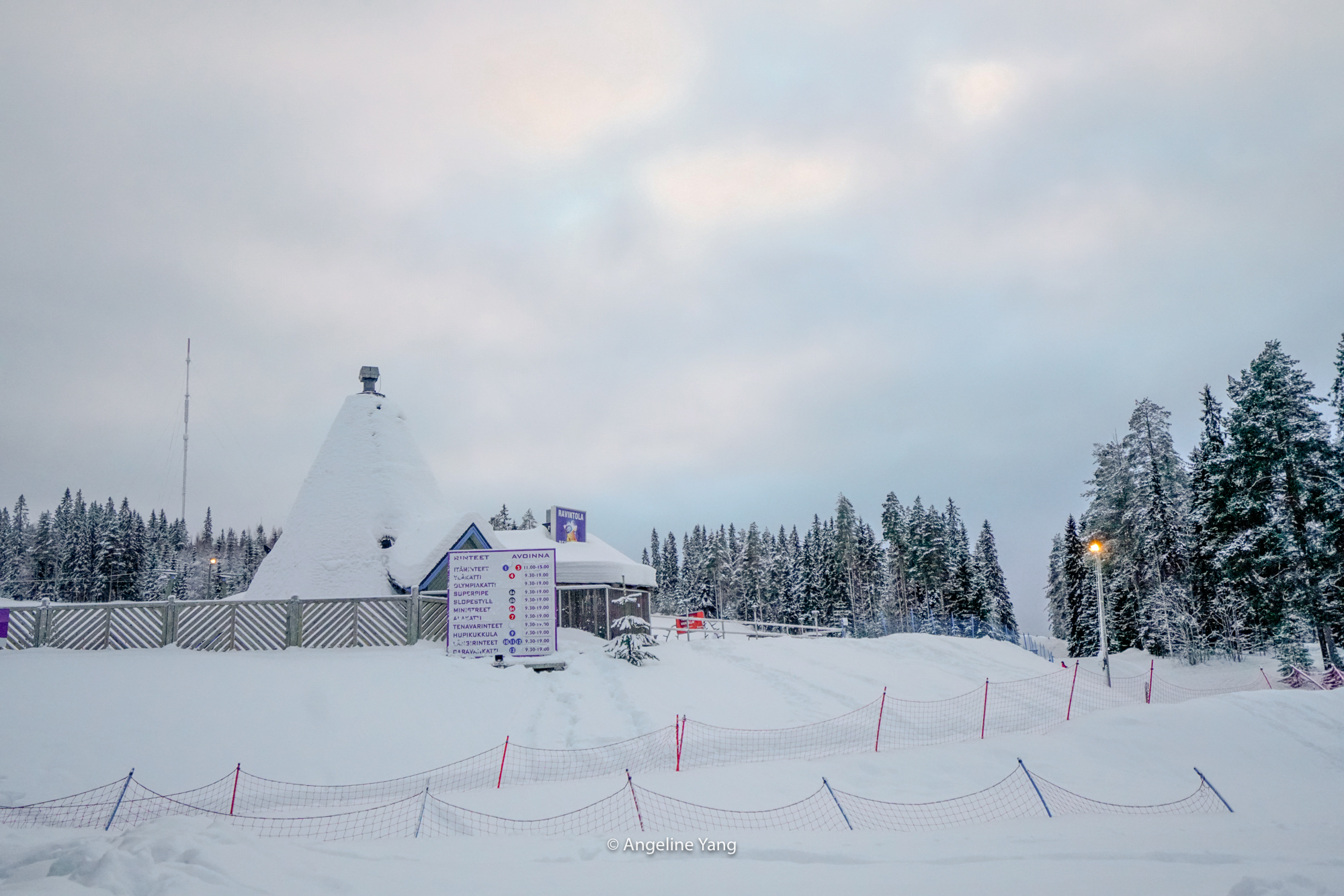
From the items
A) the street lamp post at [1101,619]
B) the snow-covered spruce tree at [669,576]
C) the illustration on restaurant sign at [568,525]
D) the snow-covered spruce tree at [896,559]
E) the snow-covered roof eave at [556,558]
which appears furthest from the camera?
the snow-covered spruce tree at [669,576]

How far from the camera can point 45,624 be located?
1495 centimetres

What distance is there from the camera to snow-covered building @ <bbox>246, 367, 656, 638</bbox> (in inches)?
858

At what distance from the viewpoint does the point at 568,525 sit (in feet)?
91.9

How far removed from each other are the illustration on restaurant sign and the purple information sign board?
962cm

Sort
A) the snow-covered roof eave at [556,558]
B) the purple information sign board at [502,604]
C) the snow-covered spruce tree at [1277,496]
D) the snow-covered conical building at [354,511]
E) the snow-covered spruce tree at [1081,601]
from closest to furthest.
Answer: the purple information sign board at [502,604], the snow-covered roof eave at [556,558], the snow-covered conical building at [354,511], the snow-covered spruce tree at [1277,496], the snow-covered spruce tree at [1081,601]

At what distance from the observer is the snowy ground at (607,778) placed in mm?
6062

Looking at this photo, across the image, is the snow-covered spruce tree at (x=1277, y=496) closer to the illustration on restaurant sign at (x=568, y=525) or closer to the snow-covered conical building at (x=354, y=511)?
the illustration on restaurant sign at (x=568, y=525)

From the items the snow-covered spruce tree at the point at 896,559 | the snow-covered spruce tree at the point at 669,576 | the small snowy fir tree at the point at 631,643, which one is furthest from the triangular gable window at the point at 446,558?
the snow-covered spruce tree at the point at 669,576

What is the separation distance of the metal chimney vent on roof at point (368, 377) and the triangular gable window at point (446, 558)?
8117mm

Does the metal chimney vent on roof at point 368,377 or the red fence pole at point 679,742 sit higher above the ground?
the metal chimney vent on roof at point 368,377

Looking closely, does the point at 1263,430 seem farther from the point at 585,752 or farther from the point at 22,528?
the point at 22,528

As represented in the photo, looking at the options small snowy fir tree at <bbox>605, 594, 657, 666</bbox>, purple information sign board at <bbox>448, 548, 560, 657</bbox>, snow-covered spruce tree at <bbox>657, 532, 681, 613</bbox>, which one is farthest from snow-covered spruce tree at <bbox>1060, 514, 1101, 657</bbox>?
snow-covered spruce tree at <bbox>657, 532, 681, 613</bbox>

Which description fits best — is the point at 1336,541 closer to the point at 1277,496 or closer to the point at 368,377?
the point at 1277,496

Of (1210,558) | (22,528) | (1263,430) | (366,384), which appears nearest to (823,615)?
(1210,558)
